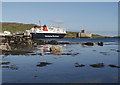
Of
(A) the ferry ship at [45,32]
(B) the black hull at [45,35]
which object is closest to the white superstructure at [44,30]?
(A) the ferry ship at [45,32]

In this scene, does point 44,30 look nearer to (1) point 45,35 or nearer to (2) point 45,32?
(2) point 45,32

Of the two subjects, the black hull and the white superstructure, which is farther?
the white superstructure

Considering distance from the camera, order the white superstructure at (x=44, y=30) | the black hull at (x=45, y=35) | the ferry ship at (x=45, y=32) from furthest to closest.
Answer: the white superstructure at (x=44, y=30), the ferry ship at (x=45, y=32), the black hull at (x=45, y=35)

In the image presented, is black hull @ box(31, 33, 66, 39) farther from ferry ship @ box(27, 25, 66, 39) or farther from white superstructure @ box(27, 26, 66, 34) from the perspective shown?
white superstructure @ box(27, 26, 66, 34)

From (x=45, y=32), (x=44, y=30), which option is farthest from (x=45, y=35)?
(x=44, y=30)

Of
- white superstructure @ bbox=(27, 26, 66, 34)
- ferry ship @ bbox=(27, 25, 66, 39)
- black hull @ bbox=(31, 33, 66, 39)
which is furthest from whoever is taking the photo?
white superstructure @ bbox=(27, 26, 66, 34)

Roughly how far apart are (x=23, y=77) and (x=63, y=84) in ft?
10.8

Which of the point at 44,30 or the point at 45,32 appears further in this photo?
the point at 44,30

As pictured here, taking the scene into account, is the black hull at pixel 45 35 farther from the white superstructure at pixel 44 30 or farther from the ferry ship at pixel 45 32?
the white superstructure at pixel 44 30

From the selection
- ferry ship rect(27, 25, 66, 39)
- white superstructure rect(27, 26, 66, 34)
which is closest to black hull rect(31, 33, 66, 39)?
ferry ship rect(27, 25, 66, 39)

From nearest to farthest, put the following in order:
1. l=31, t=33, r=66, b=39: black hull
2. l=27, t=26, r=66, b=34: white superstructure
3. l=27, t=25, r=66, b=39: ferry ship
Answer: l=31, t=33, r=66, b=39: black hull → l=27, t=25, r=66, b=39: ferry ship → l=27, t=26, r=66, b=34: white superstructure

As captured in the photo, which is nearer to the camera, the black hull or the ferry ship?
the black hull

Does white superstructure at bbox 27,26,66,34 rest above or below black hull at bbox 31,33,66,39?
above

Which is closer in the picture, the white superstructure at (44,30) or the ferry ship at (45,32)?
the ferry ship at (45,32)
